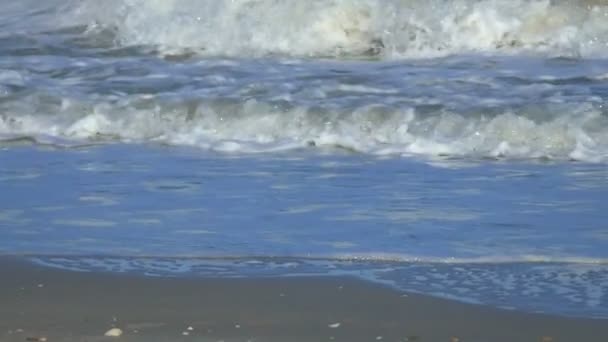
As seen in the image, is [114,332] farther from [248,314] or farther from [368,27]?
[368,27]

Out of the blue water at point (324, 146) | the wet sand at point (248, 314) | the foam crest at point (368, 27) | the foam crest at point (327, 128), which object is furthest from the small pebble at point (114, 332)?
the foam crest at point (368, 27)

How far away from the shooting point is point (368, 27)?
39.6 ft

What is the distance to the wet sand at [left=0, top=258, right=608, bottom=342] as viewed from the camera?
159 inches

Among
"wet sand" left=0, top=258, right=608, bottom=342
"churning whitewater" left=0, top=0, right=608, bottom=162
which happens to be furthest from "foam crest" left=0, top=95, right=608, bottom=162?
"wet sand" left=0, top=258, right=608, bottom=342

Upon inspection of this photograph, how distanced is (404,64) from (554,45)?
1.24 m

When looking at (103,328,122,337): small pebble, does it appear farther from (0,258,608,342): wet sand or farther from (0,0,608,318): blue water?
(0,0,608,318): blue water

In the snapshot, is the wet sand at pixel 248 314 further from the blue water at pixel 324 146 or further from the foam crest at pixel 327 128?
the foam crest at pixel 327 128

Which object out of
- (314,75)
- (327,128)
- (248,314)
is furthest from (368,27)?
(248,314)

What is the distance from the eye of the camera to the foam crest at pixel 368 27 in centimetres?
1111

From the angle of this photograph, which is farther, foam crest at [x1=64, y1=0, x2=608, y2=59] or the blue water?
foam crest at [x1=64, y1=0, x2=608, y2=59]

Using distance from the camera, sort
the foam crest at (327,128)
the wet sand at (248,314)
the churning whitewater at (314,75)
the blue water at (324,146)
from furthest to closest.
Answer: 1. the churning whitewater at (314,75)
2. the foam crest at (327,128)
3. the blue water at (324,146)
4. the wet sand at (248,314)

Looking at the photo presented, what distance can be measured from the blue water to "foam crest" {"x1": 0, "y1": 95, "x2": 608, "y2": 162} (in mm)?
18

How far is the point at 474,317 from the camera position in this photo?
164 inches

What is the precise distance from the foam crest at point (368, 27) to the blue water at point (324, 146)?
24 mm
